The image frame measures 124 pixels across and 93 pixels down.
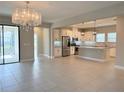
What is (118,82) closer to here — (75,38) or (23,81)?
(23,81)

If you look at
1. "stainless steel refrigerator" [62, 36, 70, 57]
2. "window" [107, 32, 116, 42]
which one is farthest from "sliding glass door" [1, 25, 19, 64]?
"window" [107, 32, 116, 42]

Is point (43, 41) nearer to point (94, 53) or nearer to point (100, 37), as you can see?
point (94, 53)

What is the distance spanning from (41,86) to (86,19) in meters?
3.58

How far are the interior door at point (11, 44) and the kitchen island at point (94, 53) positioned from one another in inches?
184

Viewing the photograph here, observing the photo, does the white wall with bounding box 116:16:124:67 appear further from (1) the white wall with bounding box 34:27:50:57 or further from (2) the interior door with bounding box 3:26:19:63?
(2) the interior door with bounding box 3:26:19:63

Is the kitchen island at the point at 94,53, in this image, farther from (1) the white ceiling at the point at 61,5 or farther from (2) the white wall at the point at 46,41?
(1) the white ceiling at the point at 61,5

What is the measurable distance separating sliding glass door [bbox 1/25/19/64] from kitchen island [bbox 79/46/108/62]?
4662mm

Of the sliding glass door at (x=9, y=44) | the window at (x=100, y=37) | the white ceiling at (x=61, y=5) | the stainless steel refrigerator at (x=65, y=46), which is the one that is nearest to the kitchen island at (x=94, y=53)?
the stainless steel refrigerator at (x=65, y=46)

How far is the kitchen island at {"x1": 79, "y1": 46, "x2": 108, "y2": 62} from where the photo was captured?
24.2 feet

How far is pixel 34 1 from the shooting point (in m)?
3.84

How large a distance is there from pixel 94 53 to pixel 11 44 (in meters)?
5.38

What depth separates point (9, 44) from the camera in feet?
23.0

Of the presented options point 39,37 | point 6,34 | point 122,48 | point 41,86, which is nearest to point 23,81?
point 41,86

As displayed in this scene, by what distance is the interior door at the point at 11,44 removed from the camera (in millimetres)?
6816
